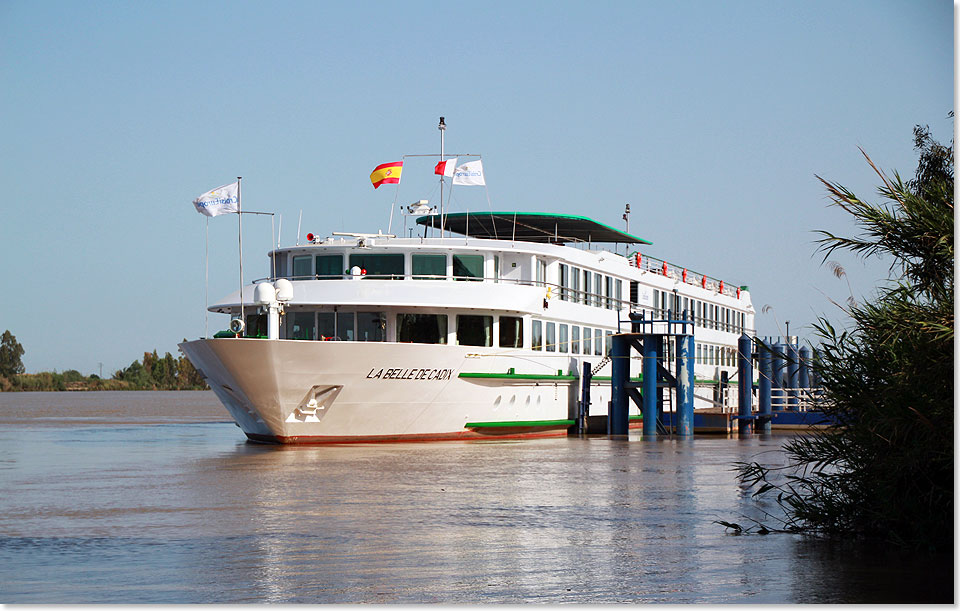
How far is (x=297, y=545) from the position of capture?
954 centimetres

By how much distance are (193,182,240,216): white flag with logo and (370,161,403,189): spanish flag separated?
488 cm

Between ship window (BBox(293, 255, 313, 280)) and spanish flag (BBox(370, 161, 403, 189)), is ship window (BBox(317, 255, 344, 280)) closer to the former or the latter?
ship window (BBox(293, 255, 313, 280))

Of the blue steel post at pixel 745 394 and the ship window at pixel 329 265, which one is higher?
the ship window at pixel 329 265

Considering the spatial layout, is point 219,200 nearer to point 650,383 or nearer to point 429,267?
point 429,267

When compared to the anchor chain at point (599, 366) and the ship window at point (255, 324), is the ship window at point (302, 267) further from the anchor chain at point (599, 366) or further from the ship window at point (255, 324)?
the anchor chain at point (599, 366)

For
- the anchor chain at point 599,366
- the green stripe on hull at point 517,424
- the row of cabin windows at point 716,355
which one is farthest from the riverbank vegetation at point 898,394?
the row of cabin windows at point 716,355

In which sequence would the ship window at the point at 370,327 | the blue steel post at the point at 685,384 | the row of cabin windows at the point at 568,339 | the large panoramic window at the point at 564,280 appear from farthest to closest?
the large panoramic window at the point at 564,280 → the blue steel post at the point at 685,384 → the row of cabin windows at the point at 568,339 → the ship window at the point at 370,327

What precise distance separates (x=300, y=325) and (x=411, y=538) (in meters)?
12.9

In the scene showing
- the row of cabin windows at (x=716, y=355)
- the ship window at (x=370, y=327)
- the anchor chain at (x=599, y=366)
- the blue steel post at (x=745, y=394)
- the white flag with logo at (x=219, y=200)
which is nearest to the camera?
the white flag with logo at (x=219, y=200)

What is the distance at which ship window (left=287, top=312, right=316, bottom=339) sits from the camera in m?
22.3

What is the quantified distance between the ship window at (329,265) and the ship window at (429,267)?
A: 1539 millimetres

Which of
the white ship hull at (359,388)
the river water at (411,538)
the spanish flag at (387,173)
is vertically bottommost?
the river water at (411,538)

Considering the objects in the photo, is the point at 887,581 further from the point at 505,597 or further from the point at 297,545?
the point at 297,545

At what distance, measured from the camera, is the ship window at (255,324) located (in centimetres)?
2291
